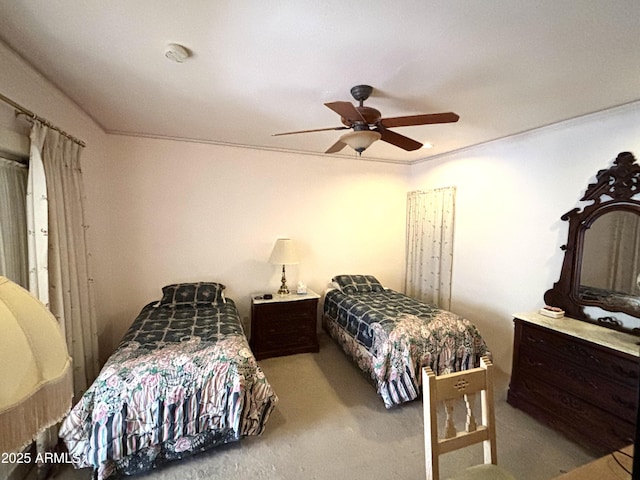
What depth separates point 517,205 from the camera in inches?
116

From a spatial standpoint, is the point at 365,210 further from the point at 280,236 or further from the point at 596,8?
the point at 596,8

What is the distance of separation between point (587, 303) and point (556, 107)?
5.21ft

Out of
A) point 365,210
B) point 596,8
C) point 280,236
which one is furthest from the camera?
point 365,210

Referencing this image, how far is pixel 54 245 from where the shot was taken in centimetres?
181

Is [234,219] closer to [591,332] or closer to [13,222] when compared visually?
[13,222]

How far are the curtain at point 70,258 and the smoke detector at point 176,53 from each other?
1.01 m

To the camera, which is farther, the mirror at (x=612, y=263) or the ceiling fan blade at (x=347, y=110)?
the mirror at (x=612, y=263)

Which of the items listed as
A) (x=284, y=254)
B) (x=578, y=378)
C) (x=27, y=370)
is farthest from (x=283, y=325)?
(x=27, y=370)

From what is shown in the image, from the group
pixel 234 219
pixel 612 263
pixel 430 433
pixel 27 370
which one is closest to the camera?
pixel 27 370

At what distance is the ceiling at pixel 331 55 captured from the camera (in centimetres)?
125

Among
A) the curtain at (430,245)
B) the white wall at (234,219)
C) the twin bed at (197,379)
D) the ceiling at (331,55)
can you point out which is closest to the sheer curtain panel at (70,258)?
the twin bed at (197,379)

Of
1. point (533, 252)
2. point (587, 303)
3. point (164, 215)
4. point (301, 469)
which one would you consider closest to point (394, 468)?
point (301, 469)

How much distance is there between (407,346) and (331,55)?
2205 mm

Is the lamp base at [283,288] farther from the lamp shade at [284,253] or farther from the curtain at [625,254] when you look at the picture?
the curtain at [625,254]
